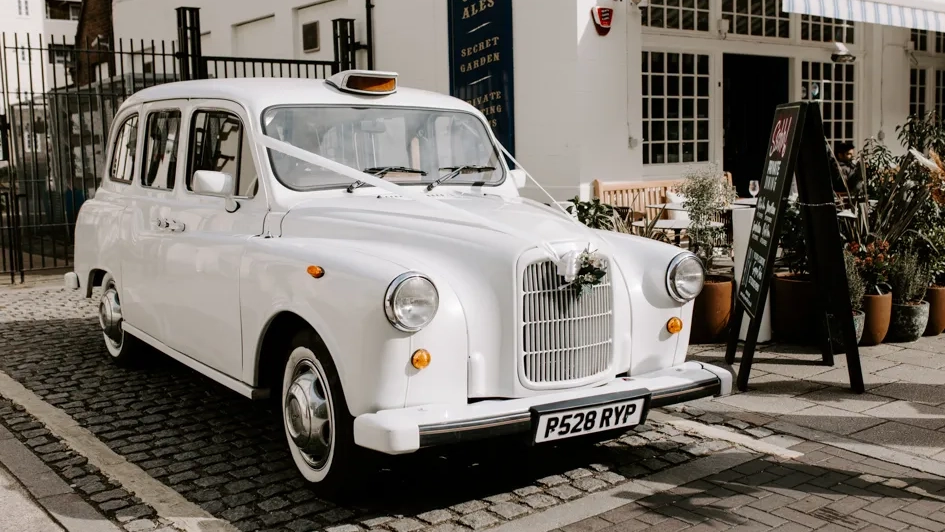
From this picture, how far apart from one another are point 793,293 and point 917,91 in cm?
1058

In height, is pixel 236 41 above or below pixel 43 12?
below

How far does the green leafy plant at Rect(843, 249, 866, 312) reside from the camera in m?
6.79

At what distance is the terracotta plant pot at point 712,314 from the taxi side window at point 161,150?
3.89m

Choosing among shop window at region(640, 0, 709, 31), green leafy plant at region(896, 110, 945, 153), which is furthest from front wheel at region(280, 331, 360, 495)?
green leafy plant at region(896, 110, 945, 153)

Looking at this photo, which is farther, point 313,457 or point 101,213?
point 101,213

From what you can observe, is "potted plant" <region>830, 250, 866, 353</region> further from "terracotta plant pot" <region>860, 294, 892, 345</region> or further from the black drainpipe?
the black drainpipe

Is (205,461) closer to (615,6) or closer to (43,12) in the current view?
(615,6)

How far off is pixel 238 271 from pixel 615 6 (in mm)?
7622

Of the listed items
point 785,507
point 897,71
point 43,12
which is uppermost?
point 43,12

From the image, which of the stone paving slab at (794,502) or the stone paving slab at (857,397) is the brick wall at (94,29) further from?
the stone paving slab at (794,502)

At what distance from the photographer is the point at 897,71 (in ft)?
49.4

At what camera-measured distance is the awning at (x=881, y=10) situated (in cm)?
857

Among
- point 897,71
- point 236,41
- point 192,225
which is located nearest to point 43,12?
point 236,41

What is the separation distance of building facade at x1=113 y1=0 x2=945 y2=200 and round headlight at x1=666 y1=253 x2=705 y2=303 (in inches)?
255
